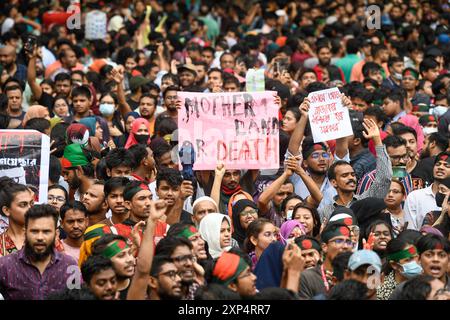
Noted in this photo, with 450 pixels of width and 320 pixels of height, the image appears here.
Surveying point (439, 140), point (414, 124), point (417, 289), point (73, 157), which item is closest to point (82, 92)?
point (73, 157)

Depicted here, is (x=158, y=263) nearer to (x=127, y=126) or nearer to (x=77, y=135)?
(x=77, y=135)

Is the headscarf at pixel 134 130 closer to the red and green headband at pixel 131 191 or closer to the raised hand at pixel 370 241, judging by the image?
the red and green headband at pixel 131 191

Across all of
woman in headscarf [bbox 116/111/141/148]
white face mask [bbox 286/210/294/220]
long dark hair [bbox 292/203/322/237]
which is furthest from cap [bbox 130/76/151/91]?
long dark hair [bbox 292/203/322/237]

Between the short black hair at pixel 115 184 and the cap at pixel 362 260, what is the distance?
230cm

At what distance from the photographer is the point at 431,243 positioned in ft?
30.4

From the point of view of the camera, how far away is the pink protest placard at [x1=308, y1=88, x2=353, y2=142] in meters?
12.0

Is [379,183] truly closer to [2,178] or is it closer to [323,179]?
[323,179]

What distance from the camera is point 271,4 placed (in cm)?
2372

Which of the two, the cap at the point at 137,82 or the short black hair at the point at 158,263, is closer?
the short black hair at the point at 158,263

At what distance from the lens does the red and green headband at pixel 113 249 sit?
28.6 feet

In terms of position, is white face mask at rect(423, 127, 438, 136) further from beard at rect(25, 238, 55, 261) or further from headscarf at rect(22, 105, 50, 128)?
beard at rect(25, 238, 55, 261)

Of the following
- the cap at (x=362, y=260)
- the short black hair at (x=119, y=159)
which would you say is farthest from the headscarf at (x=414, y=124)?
the cap at (x=362, y=260)

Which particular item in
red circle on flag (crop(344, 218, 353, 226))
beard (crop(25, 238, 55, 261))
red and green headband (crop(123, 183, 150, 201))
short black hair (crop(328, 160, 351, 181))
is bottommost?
beard (crop(25, 238, 55, 261))

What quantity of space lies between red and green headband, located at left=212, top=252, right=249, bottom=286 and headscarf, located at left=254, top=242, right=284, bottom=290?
1.95 ft
